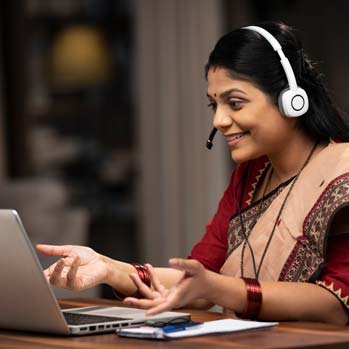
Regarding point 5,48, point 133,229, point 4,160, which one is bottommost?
point 133,229

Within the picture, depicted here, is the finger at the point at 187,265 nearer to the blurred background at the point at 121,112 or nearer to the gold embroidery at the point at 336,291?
the gold embroidery at the point at 336,291

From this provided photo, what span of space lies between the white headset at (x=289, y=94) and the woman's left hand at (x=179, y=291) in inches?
18.8

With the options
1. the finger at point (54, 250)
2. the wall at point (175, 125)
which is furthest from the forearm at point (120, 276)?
the wall at point (175, 125)

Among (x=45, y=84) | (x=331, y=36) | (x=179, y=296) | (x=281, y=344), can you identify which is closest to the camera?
(x=281, y=344)

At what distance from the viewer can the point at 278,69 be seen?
7.54ft

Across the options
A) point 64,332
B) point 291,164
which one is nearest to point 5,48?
point 291,164

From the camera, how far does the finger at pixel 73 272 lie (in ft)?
6.64

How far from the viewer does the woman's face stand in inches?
89.0

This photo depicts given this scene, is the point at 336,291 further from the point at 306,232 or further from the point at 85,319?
the point at 85,319

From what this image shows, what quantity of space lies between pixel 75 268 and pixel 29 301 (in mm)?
171

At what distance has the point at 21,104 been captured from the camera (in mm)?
6992

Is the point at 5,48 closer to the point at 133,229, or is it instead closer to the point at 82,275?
the point at 133,229

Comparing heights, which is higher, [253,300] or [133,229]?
[253,300]

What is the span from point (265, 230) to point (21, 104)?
15.8ft
